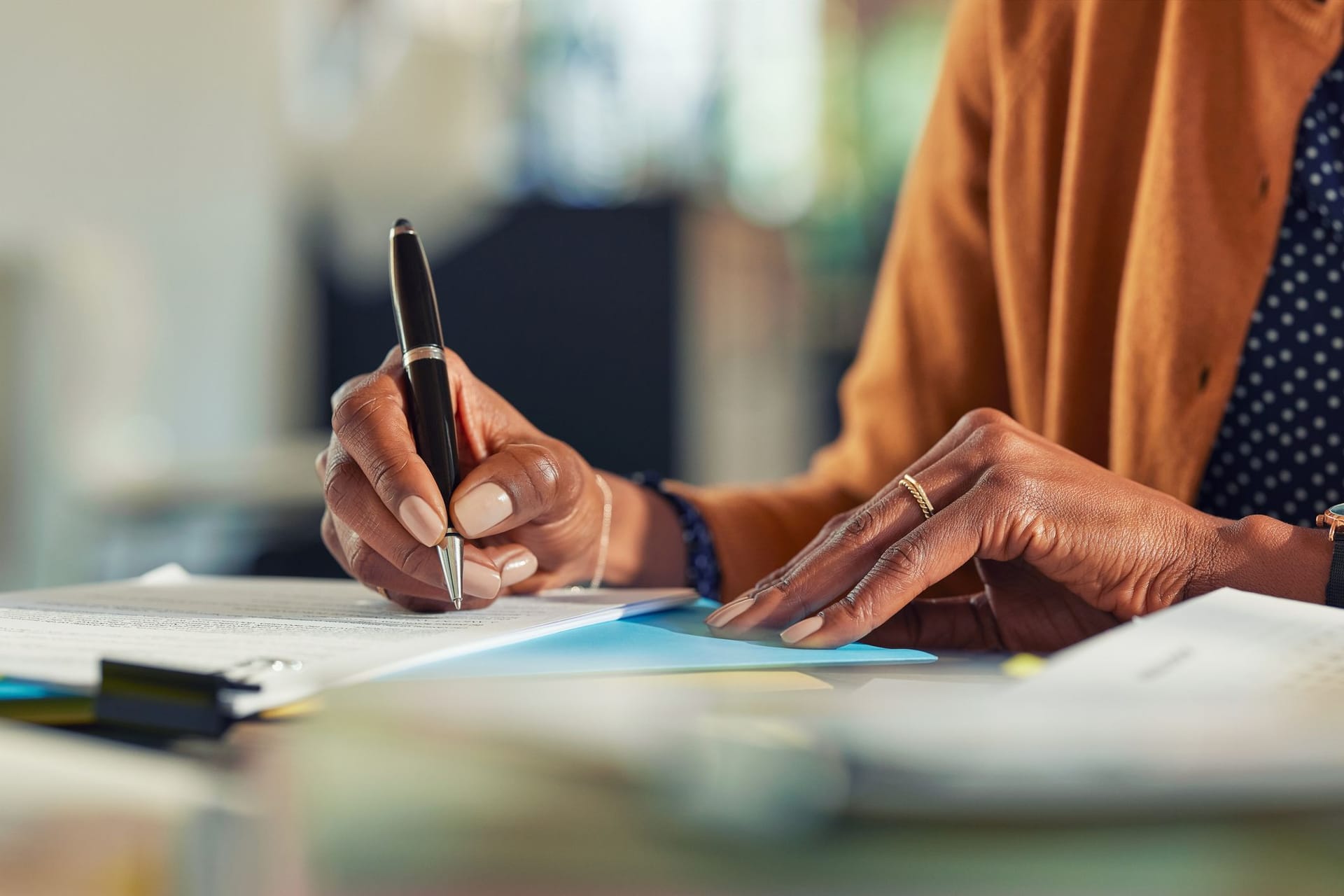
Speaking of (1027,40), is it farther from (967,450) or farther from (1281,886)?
(1281,886)

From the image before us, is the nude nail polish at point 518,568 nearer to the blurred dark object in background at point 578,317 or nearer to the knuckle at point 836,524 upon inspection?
the knuckle at point 836,524

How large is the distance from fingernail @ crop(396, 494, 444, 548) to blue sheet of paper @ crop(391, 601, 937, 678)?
0.07 metres

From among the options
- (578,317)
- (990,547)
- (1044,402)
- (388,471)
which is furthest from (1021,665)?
(578,317)

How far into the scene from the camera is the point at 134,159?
2.78m

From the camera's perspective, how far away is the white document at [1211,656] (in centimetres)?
30

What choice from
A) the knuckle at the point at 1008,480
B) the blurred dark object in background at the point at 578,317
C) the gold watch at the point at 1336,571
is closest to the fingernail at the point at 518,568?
the knuckle at the point at 1008,480

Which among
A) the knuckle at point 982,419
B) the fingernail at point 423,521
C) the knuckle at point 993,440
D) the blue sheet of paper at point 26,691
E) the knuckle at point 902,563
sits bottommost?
the blue sheet of paper at point 26,691

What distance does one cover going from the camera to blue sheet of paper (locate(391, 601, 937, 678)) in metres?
0.38

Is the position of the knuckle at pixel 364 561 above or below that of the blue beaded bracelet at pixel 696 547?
above

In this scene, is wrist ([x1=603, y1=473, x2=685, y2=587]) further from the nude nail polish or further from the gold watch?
the gold watch

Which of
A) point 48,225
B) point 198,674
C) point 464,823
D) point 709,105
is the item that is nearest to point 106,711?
point 198,674

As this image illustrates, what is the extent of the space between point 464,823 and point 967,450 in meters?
0.28

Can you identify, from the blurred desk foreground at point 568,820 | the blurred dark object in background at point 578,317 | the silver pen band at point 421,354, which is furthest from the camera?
the blurred dark object in background at point 578,317

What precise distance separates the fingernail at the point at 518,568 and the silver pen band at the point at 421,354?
10 cm
